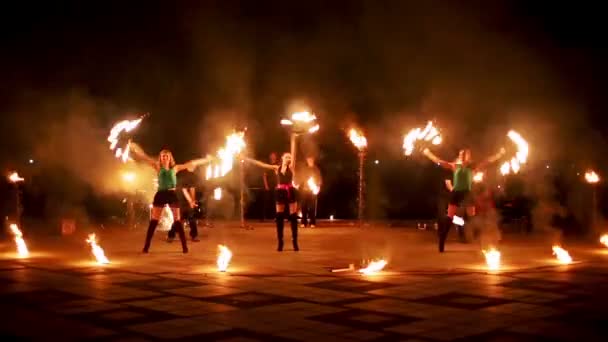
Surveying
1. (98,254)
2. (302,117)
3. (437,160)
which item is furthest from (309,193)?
(98,254)

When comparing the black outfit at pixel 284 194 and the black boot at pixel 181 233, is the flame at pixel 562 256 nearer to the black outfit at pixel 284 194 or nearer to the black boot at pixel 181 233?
the black outfit at pixel 284 194

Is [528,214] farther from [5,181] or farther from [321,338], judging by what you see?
[5,181]

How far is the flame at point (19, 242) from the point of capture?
13.9 metres

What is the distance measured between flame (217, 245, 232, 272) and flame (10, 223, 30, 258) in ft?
11.6

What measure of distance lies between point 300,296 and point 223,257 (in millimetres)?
4326

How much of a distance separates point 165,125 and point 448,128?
9798 millimetres

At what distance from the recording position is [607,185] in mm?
26938

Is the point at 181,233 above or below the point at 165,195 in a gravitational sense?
below

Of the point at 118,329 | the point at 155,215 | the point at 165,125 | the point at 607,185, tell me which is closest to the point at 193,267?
the point at 155,215

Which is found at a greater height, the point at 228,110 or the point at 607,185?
the point at 228,110

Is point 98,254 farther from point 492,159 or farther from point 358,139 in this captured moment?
point 358,139

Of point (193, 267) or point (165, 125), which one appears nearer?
point (193, 267)

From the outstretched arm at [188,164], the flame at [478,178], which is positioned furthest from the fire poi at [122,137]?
the flame at [478,178]

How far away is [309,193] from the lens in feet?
70.3
